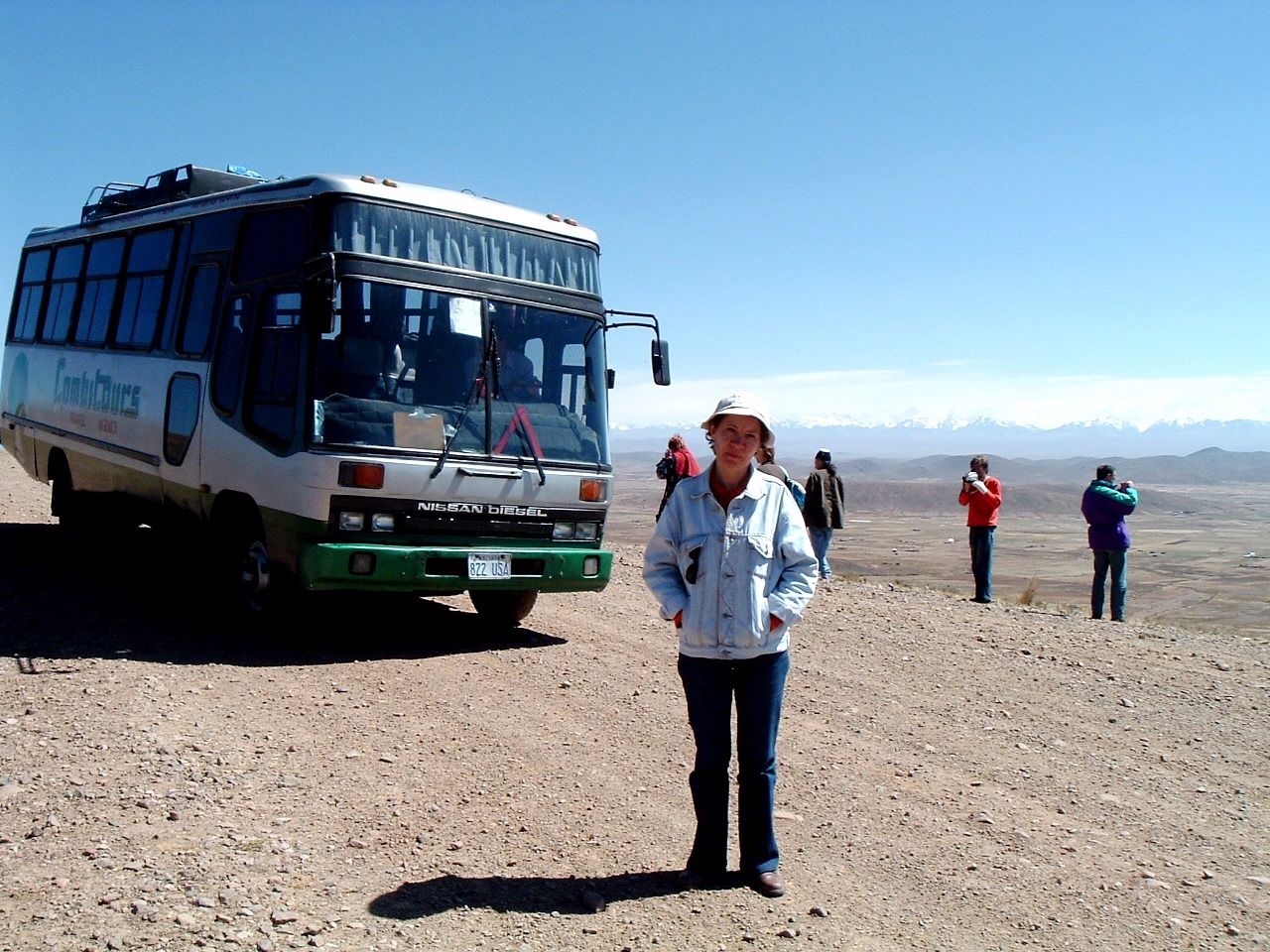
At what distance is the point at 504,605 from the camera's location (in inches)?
415

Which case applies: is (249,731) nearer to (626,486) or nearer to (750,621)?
(750,621)

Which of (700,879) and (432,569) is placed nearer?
(700,879)

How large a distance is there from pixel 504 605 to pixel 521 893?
563 cm

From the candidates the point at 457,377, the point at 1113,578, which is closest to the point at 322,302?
the point at 457,377

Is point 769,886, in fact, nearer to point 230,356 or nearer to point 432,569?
point 432,569

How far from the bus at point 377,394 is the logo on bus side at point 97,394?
346 millimetres

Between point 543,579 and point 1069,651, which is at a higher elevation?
point 543,579

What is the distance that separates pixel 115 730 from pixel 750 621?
3946 mm

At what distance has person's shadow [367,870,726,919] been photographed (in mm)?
4781

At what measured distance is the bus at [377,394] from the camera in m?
8.73

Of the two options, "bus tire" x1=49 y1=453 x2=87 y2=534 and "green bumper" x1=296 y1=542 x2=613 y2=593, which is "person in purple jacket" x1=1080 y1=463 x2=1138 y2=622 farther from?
"bus tire" x1=49 y1=453 x2=87 y2=534

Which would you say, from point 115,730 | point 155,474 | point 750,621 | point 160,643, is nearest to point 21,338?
point 155,474

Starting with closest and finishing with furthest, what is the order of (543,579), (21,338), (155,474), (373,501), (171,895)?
(171,895)
(373,501)
(543,579)
(155,474)
(21,338)

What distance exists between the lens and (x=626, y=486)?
15912 centimetres
